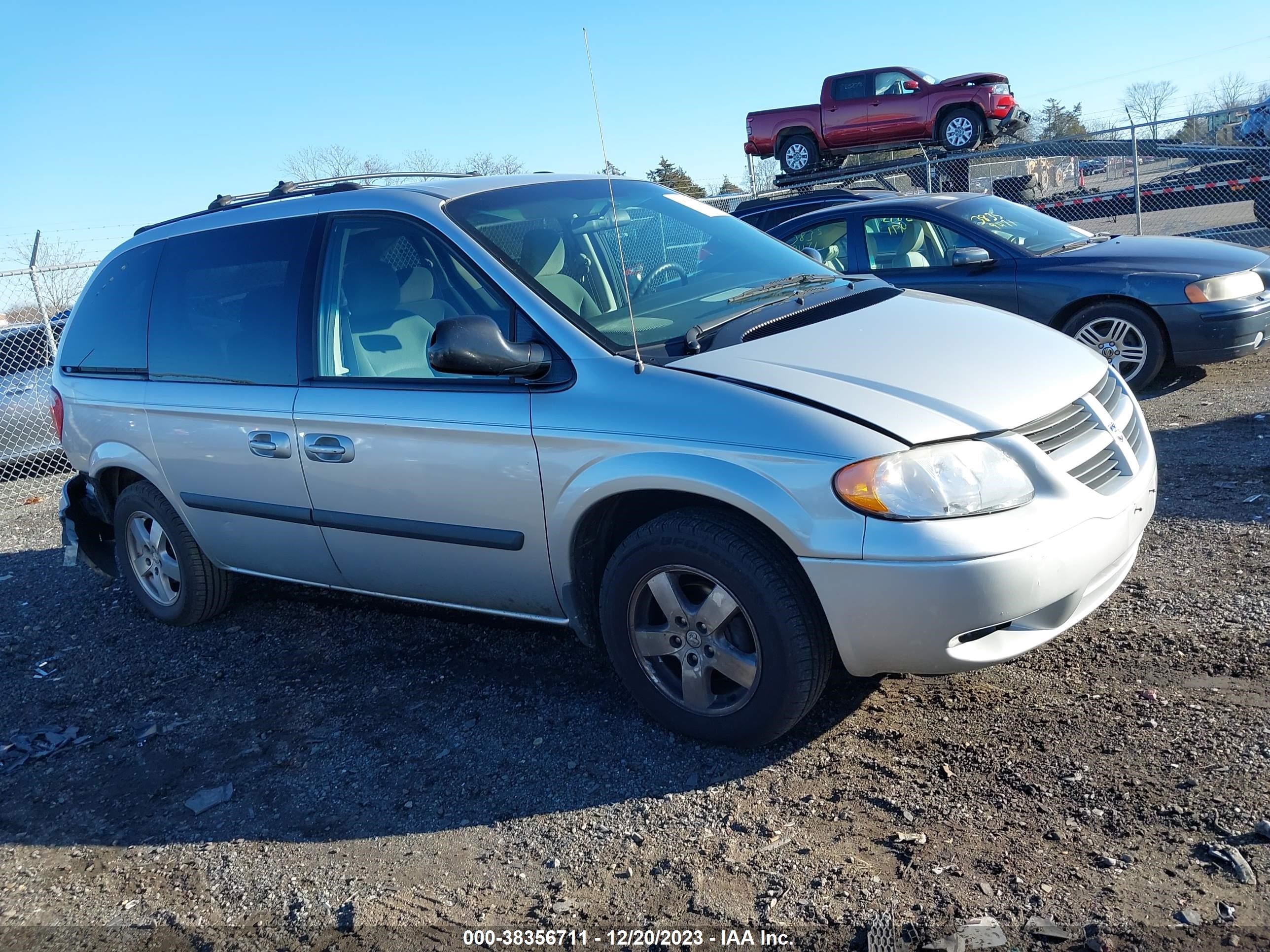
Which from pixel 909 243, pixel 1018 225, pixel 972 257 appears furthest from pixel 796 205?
pixel 972 257

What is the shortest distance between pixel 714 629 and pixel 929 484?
32.4 inches

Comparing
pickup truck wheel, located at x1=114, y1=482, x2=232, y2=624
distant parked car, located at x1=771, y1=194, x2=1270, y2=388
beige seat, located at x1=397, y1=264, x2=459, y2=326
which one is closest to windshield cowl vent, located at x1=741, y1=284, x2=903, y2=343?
beige seat, located at x1=397, y1=264, x2=459, y2=326

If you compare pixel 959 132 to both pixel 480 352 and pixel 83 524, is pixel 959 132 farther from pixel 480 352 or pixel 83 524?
pixel 480 352

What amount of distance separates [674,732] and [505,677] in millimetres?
957

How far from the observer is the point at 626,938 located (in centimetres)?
260

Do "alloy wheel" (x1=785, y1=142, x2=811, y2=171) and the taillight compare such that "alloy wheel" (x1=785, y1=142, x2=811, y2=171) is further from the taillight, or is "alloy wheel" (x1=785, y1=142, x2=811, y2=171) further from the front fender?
the front fender

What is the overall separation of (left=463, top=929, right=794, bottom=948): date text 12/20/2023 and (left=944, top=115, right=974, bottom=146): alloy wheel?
18.4 m

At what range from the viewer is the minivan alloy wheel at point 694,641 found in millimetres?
3225

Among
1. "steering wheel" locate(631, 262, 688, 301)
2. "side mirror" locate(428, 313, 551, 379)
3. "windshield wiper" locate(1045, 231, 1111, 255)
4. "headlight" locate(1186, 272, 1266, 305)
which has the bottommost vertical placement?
"headlight" locate(1186, 272, 1266, 305)

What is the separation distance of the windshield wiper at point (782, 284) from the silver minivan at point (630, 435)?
0.07ft

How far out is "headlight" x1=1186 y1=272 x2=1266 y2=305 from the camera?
7320 millimetres

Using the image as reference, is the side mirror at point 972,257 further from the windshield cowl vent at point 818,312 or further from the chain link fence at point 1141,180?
the chain link fence at point 1141,180

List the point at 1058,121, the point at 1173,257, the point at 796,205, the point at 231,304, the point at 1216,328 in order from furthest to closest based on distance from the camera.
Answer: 1. the point at 1058,121
2. the point at 796,205
3. the point at 1173,257
4. the point at 1216,328
5. the point at 231,304

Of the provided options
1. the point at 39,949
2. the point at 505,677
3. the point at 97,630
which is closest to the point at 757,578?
the point at 505,677
